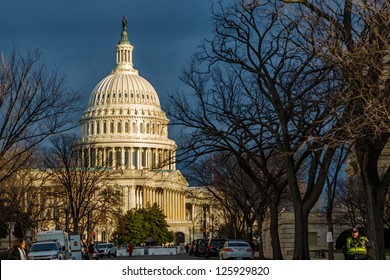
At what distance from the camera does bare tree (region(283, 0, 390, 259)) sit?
19.7 meters

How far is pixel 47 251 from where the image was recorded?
39.9m

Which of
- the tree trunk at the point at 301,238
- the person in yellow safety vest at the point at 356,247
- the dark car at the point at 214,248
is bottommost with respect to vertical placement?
the person in yellow safety vest at the point at 356,247

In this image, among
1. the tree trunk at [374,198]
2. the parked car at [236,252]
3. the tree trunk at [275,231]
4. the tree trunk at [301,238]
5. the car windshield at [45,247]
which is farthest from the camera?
the parked car at [236,252]

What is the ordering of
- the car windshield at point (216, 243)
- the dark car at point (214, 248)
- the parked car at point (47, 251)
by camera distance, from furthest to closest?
the car windshield at point (216, 243) → the dark car at point (214, 248) → the parked car at point (47, 251)

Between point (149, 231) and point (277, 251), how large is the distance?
121730 millimetres

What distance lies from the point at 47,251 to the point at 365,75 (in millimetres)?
21982

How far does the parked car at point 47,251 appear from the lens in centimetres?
3906

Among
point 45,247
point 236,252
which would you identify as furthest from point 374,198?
point 236,252

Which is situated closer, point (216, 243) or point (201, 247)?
point (216, 243)

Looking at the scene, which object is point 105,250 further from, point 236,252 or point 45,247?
point 45,247

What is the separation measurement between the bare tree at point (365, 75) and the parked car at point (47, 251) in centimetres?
1723

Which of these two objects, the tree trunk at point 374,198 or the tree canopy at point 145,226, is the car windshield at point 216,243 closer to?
the tree trunk at point 374,198

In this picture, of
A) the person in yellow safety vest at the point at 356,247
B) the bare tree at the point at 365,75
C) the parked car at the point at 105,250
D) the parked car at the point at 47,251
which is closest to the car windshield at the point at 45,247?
the parked car at the point at 47,251

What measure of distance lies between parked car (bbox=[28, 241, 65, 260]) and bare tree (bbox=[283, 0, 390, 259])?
17229 millimetres
